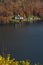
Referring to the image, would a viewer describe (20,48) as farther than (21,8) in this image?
No

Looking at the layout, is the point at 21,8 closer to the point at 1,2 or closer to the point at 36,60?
the point at 1,2

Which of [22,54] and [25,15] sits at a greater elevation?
[22,54]

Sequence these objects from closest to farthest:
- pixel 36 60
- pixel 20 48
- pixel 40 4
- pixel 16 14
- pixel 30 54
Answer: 1. pixel 36 60
2. pixel 30 54
3. pixel 20 48
4. pixel 16 14
5. pixel 40 4

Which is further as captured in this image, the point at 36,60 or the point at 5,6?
the point at 5,6

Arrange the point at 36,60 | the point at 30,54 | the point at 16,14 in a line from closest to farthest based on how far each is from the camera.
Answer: the point at 36,60 → the point at 30,54 → the point at 16,14

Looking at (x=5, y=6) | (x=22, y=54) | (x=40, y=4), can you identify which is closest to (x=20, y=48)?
(x=22, y=54)

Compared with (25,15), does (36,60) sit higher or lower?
higher

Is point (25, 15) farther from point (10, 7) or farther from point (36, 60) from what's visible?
point (36, 60)

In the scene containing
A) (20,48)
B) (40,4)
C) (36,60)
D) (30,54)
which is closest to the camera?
(36,60)

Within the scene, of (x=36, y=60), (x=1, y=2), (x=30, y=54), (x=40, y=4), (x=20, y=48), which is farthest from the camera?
(x=40, y=4)

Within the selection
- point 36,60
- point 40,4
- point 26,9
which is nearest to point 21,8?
point 26,9
